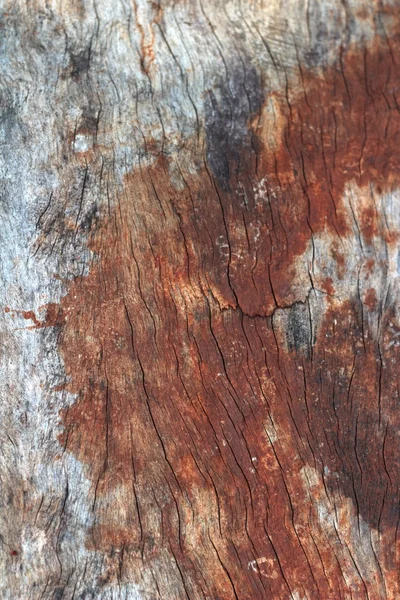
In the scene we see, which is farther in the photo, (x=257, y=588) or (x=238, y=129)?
(x=238, y=129)

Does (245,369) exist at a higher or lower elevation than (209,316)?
lower

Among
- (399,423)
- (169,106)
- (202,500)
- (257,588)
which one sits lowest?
(257,588)

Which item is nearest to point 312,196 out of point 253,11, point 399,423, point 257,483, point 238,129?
point 238,129

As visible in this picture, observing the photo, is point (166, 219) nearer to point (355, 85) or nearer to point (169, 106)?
point (169, 106)
